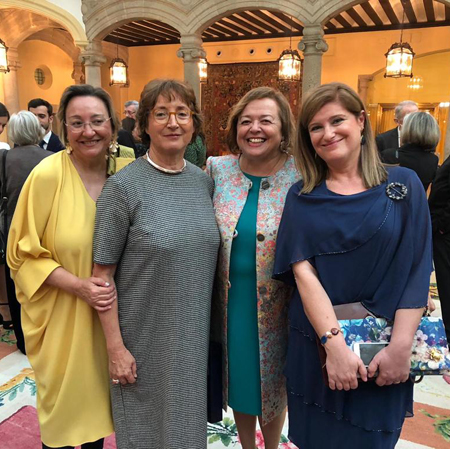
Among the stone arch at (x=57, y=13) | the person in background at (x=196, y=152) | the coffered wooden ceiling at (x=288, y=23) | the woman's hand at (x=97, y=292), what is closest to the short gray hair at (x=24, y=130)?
the person in background at (x=196, y=152)

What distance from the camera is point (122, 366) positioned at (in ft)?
5.38

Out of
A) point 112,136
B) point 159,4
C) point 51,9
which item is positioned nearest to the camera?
point 112,136

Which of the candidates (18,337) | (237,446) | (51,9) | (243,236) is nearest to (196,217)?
(243,236)

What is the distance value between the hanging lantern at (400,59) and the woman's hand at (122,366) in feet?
24.9

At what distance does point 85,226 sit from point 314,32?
22.4 feet

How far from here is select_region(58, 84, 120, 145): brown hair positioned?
67.7 inches

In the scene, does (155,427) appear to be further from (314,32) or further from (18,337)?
(314,32)

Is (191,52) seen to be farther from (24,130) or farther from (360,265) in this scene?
(360,265)

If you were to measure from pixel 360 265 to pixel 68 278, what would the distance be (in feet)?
3.53

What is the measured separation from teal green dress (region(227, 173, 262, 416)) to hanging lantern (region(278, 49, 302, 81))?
7.23 m

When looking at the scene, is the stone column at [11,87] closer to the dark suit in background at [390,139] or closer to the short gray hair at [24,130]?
the short gray hair at [24,130]

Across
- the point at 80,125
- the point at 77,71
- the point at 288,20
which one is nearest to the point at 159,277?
the point at 80,125

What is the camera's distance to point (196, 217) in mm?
1667

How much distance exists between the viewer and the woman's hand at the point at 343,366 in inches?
54.9
